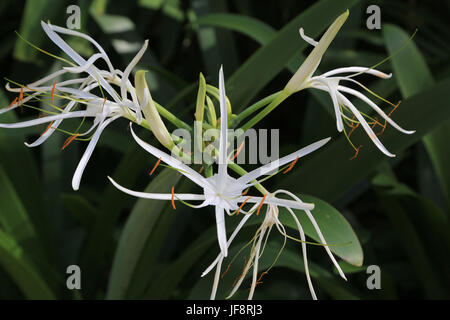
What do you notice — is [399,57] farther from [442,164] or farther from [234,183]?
[234,183]

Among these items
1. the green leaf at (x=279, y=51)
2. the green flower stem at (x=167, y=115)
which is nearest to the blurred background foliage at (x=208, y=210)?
the green leaf at (x=279, y=51)

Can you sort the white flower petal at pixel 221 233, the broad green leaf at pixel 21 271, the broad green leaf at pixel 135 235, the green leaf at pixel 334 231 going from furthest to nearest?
the broad green leaf at pixel 21 271
the broad green leaf at pixel 135 235
the green leaf at pixel 334 231
the white flower petal at pixel 221 233

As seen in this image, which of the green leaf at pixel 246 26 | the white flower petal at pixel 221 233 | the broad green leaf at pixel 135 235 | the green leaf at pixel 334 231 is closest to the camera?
the white flower petal at pixel 221 233

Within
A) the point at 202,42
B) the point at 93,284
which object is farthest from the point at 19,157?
the point at 202,42

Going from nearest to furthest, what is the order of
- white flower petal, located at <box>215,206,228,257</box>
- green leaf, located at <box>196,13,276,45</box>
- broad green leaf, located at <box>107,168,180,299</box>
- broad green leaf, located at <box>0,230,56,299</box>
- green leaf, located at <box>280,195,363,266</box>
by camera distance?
white flower petal, located at <box>215,206,228,257</box> → green leaf, located at <box>280,195,363,266</box> → broad green leaf, located at <box>107,168,180,299</box> → broad green leaf, located at <box>0,230,56,299</box> → green leaf, located at <box>196,13,276,45</box>

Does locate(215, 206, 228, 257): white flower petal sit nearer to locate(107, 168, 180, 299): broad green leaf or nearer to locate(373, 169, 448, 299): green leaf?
locate(107, 168, 180, 299): broad green leaf

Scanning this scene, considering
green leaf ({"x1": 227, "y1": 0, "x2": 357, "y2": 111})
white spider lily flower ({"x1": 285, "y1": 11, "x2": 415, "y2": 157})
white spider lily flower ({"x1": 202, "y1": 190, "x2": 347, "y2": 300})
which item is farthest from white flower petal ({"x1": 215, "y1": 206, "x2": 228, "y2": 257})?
green leaf ({"x1": 227, "y1": 0, "x2": 357, "y2": 111})

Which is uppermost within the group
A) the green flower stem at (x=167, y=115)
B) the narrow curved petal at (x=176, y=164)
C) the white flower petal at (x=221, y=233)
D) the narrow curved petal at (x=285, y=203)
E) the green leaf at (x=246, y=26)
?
the green leaf at (x=246, y=26)

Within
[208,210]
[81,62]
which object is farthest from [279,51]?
[208,210]

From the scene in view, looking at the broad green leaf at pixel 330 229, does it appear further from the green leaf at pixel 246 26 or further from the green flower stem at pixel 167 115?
the green leaf at pixel 246 26
